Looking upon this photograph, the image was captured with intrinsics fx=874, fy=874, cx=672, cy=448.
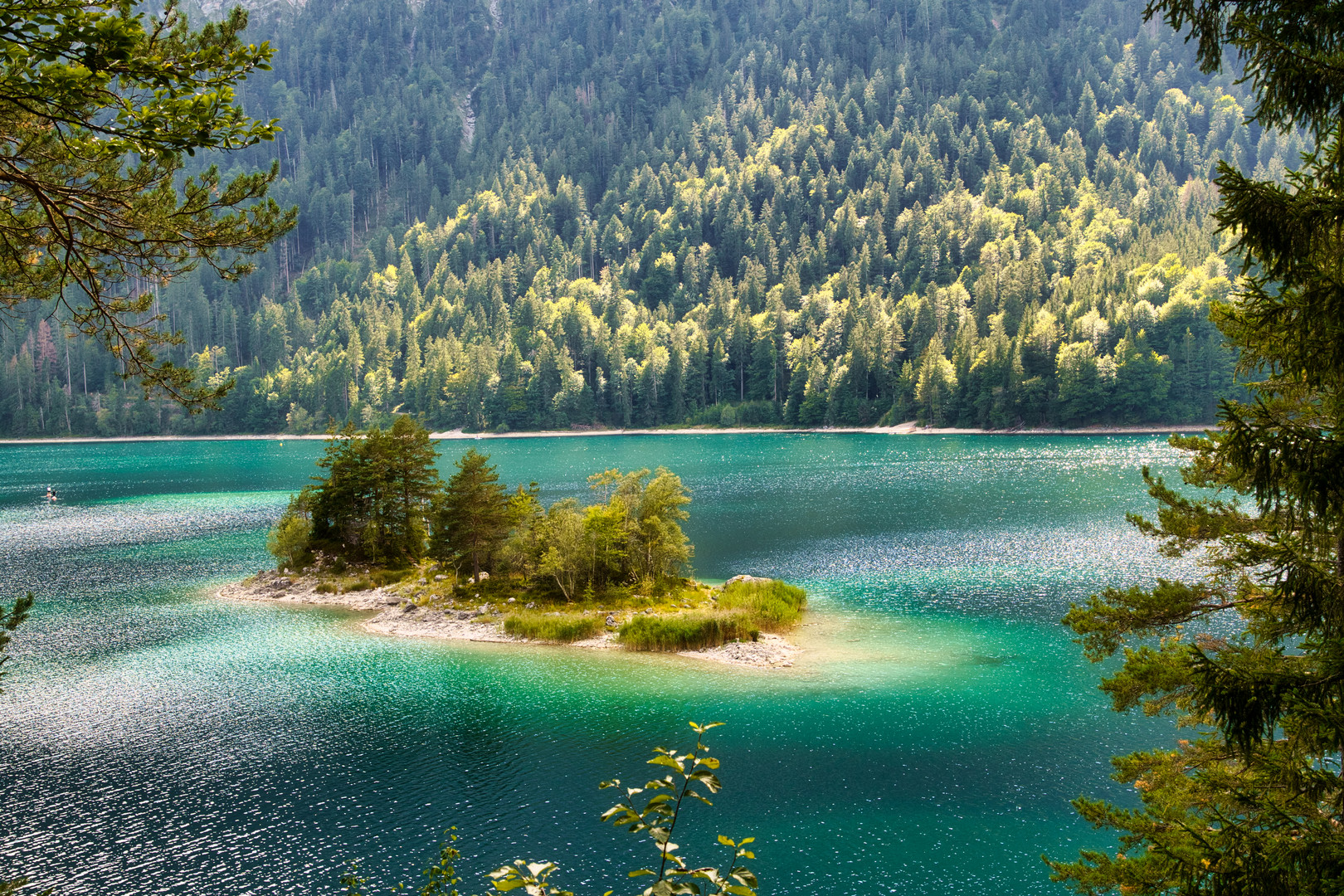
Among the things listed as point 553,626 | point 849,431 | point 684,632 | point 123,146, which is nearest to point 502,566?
point 553,626

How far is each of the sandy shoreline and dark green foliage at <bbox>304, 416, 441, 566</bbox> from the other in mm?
4684

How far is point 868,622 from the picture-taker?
47938 millimetres

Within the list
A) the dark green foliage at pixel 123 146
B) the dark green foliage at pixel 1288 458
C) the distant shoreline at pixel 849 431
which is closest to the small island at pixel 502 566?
the dark green foliage at pixel 1288 458

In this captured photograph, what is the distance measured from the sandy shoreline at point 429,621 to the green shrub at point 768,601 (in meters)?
1.64

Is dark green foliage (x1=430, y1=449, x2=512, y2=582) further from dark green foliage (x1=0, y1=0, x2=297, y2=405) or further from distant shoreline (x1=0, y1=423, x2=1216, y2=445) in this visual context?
distant shoreline (x1=0, y1=423, x2=1216, y2=445)

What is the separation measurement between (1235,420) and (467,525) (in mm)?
50020

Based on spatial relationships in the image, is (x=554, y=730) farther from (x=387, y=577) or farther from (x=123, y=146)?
(x=387, y=577)

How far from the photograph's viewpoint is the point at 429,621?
167 feet

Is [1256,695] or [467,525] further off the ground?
[1256,695]

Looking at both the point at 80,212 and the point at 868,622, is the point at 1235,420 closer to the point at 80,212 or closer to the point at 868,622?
the point at 80,212

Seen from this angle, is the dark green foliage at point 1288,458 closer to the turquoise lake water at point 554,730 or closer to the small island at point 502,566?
the turquoise lake water at point 554,730

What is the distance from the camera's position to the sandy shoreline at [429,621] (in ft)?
140

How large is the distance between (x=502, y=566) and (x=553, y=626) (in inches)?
374

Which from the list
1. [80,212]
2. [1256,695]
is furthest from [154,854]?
[1256,695]
